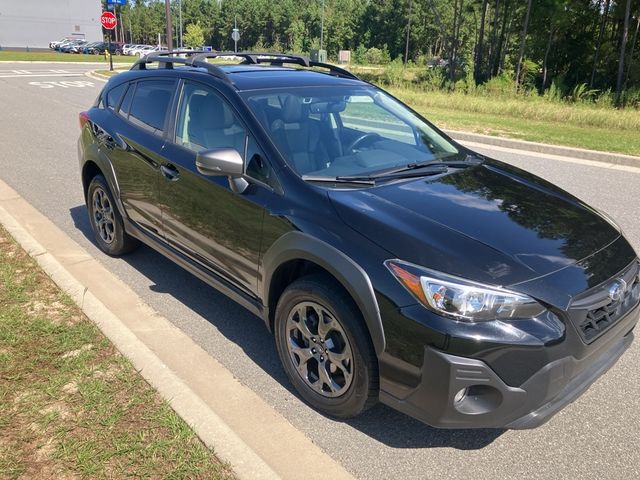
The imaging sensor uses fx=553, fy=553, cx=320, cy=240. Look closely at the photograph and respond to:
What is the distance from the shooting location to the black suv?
2391 millimetres

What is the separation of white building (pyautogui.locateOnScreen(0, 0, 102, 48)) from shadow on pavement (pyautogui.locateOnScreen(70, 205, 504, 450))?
8673cm

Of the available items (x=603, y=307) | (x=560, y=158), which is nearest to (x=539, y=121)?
(x=560, y=158)

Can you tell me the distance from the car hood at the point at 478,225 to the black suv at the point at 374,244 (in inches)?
0.5

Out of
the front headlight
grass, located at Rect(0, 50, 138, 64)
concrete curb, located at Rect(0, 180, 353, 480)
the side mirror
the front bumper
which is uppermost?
the side mirror

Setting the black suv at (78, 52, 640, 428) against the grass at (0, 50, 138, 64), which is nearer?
the black suv at (78, 52, 640, 428)

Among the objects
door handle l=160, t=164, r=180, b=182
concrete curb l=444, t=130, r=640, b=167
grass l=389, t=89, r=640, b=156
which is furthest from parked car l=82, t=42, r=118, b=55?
door handle l=160, t=164, r=180, b=182

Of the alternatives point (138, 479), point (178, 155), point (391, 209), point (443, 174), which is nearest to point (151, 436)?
point (138, 479)

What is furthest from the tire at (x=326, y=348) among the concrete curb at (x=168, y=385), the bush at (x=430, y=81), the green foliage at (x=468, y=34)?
the bush at (x=430, y=81)

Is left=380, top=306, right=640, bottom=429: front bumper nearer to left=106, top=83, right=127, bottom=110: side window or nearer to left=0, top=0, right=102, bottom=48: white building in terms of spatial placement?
left=106, top=83, right=127, bottom=110: side window

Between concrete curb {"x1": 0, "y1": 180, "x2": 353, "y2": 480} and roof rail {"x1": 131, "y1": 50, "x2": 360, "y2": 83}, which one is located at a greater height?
roof rail {"x1": 131, "y1": 50, "x2": 360, "y2": 83}

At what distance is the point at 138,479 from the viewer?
7.93 ft

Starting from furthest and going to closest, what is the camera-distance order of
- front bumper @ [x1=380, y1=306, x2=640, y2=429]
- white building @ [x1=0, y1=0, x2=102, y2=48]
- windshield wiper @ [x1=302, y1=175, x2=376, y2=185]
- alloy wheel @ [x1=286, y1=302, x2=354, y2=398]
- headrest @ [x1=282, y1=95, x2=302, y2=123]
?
white building @ [x1=0, y1=0, x2=102, y2=48], headrest @ [x1=282, y1=95, x2=302, y2=123], windshield wiper @ [x1=302, y1=175, x2=376, y2=185], alloy wheel @ [x1=286, y1=302, x2=354, y2=398], front bumper @ [x1=380, y1=306, x2=640, y2=429]

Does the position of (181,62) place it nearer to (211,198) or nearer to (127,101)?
(127,101)

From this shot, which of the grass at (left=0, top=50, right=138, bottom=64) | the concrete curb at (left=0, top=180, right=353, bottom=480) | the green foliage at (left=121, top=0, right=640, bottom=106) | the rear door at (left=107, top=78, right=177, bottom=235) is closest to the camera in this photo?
the concrete curb at (left=0, top=180, right=353, bottom=480)
